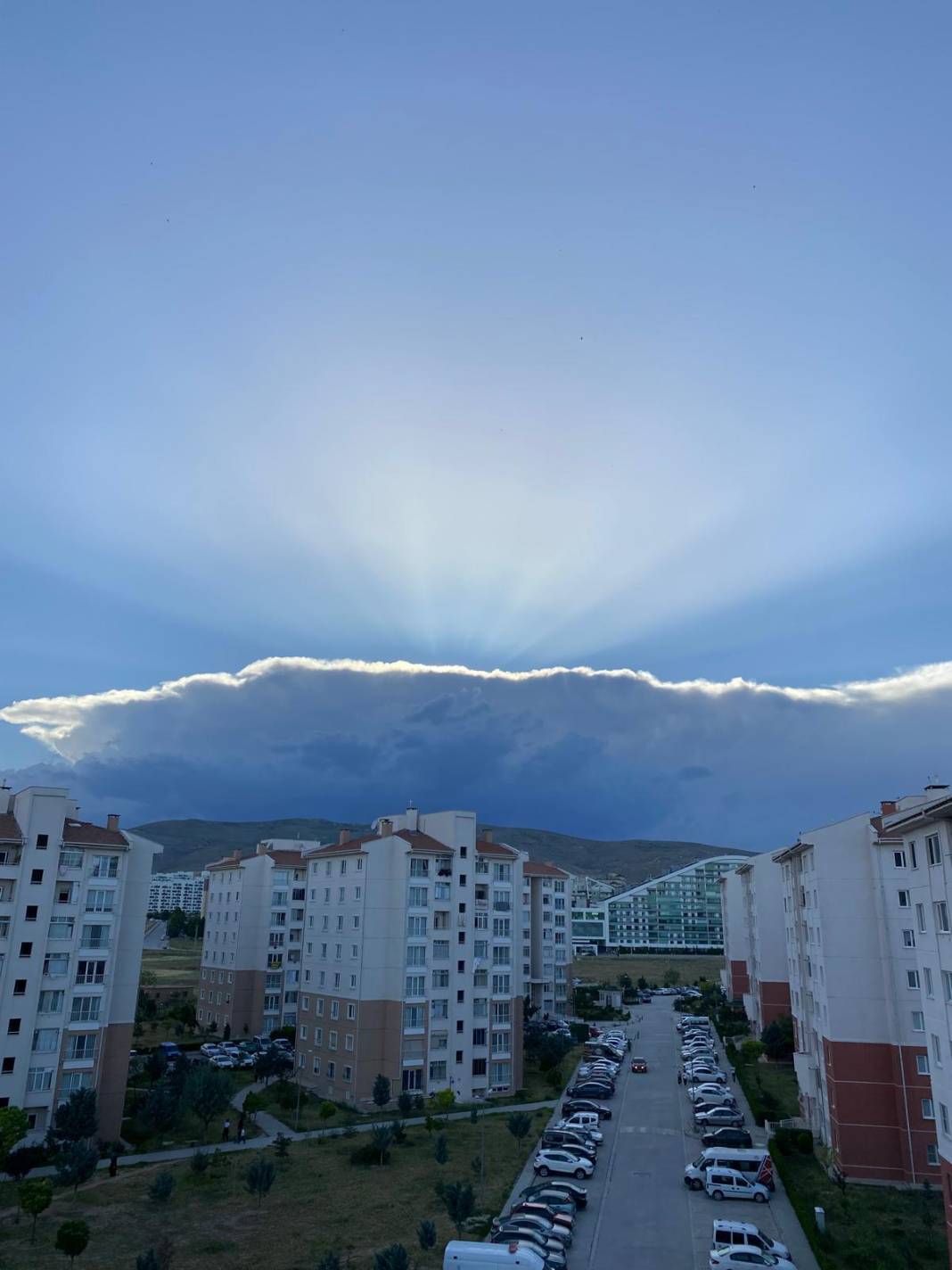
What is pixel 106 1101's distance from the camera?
176ft

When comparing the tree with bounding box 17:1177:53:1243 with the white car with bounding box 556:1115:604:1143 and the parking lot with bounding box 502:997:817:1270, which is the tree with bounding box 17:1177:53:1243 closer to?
the parking lot with bounding box 502:997:817:1270

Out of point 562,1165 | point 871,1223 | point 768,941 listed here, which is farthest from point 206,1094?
point 768,941

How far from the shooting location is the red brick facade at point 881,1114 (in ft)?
148

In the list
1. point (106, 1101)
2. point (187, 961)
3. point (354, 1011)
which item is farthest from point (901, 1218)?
point (187, 961)

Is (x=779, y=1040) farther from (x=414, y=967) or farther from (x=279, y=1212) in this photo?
(x=279, y=1212)

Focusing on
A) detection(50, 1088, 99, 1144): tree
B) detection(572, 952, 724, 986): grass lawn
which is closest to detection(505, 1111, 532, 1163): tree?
detection(50, 1088, 99, 1144): tree

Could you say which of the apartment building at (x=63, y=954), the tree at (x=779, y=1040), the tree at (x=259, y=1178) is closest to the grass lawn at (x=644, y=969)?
the tree at (x=779, y=1040)

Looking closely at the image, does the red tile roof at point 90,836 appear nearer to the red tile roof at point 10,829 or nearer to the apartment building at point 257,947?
the red tile roof at point 10,829

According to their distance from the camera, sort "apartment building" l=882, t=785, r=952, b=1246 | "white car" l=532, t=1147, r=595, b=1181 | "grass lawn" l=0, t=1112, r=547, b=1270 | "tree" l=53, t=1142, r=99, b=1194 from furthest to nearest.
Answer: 1. "white car" l=532, t=1147, r=595, b=1181
2. "tree" l=53, t=1142, r=99, b=1194
3. "grass lawn" l=0, t=1112, r=547, b=1270
4. "apartment building" l=882, t=785, r=952, b=1246

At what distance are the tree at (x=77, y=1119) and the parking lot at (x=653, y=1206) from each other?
76.5 feet

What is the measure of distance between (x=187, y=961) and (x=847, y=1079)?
13718 cm

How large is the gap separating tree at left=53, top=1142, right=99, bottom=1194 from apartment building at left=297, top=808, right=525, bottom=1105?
22478mm

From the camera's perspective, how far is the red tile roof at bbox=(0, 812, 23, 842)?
52281 millimetres

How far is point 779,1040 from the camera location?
262ft
